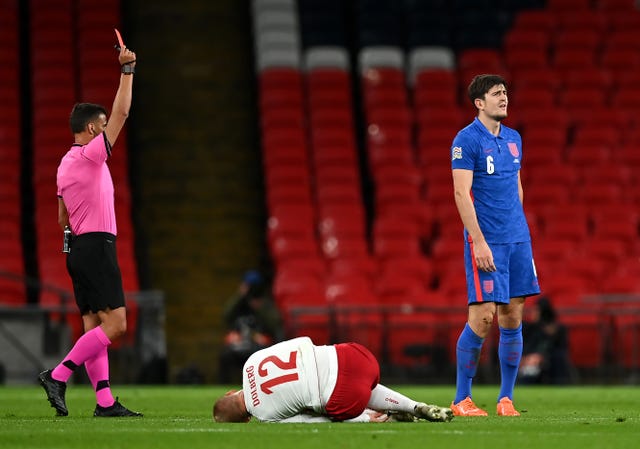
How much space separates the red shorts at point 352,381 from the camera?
285 inches

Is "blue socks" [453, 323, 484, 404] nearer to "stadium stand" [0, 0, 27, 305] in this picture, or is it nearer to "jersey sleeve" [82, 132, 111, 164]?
"jersey sleeve" [82, 132, 111, 164]

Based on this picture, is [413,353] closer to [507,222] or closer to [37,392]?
[37,392]

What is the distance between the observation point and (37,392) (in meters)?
13.1

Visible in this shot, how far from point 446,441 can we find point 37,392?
7.57m

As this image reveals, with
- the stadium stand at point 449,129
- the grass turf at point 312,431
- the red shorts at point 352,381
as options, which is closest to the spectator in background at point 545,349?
the stadium stand at point 449,129

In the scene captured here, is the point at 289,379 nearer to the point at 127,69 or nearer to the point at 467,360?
the point at 467,360

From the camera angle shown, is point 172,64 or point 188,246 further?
point 172,64

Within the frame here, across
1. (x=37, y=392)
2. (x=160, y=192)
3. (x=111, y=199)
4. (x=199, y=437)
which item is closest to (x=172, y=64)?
(x=160, y=192)

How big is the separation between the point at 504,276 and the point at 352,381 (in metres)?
1.63

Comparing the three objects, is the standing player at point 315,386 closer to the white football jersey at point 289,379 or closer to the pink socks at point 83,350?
the white football jersey at point 289,379

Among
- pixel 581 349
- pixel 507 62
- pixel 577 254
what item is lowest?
pixel 581 349

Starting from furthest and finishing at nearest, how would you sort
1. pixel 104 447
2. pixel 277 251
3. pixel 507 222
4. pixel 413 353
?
1. pixel 277 251
2. pixel 413 353
3. pixel 507 222
4. pixel 104 447

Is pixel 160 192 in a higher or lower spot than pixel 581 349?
higher

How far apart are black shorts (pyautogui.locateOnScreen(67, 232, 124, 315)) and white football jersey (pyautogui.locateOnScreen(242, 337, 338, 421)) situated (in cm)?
141
